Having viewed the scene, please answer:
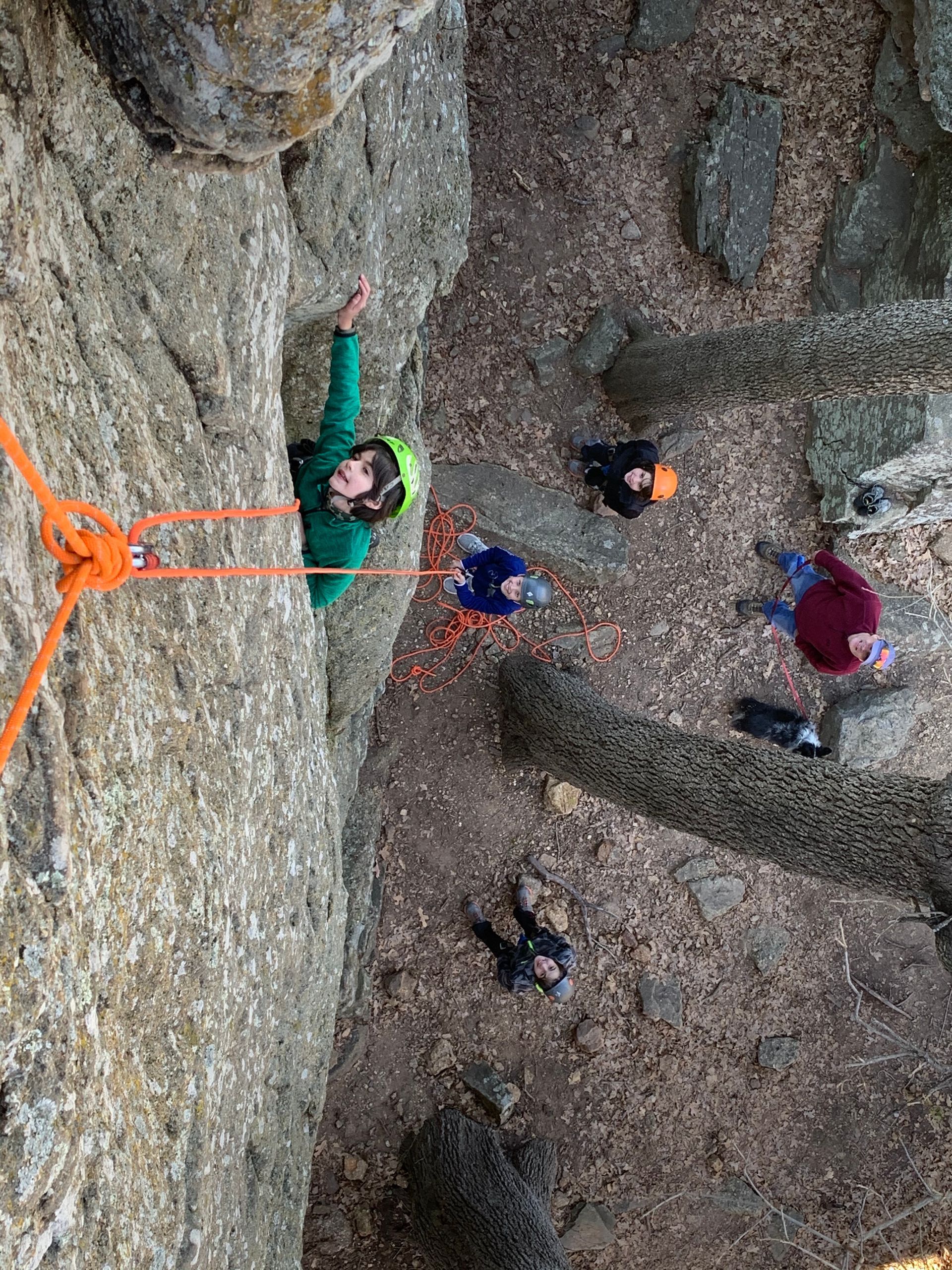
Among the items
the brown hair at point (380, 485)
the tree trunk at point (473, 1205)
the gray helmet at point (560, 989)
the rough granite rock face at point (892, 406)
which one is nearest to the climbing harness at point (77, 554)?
the brown hair at point (380, 485)

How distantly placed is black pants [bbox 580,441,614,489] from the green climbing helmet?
→ 10.0 ft

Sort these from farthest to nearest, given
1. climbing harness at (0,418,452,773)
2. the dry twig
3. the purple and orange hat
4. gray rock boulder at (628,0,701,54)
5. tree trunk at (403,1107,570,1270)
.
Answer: gray rock boulder at (628,0,701,54) < the dry twig < tree trunk at (403,1107,570,1270) < the purple and orange hat < climbing harness at (0,418,452,773)

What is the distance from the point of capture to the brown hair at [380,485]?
3.61m

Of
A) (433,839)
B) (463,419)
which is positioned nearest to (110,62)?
(463,419)

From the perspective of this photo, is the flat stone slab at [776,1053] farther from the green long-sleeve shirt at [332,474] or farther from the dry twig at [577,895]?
the green long-sleeve shirt at [332,474]

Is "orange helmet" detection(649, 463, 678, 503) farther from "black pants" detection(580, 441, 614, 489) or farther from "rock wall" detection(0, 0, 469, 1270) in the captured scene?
"rock wall" detection(0, 0, 469, 1270)

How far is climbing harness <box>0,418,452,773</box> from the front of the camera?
1.54 meters

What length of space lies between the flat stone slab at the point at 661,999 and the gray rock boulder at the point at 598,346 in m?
4.93

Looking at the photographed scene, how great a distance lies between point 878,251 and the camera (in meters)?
7.45

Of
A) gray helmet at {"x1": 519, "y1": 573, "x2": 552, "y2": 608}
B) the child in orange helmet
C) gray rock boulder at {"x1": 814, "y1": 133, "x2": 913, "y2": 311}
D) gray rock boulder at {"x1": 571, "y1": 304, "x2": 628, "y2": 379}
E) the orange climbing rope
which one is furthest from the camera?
gray rock boulder at {"x1": 814, "y1": 133, "x2": 913, "y2": 311}

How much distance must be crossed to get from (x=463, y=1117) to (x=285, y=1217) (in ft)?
9.73

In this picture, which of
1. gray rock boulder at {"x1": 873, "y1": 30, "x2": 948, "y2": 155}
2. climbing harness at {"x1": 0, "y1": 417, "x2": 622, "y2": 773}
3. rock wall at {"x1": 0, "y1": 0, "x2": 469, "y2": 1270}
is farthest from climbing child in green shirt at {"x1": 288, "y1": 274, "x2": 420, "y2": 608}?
gray rock boulder at {"x1": 873, "y1": 30, "x2": 948, "y2": 155}

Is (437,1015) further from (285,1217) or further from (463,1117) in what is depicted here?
(285,1217)

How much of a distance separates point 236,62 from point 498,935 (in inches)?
230
